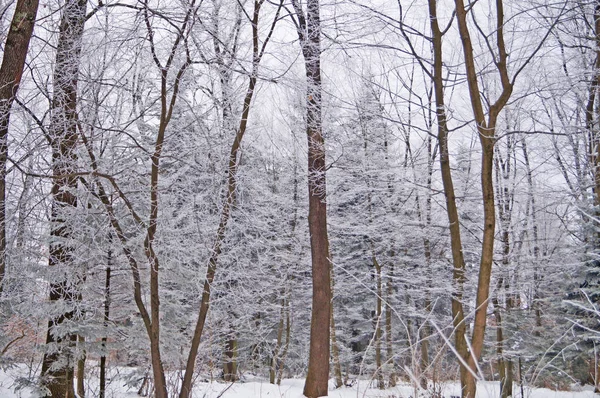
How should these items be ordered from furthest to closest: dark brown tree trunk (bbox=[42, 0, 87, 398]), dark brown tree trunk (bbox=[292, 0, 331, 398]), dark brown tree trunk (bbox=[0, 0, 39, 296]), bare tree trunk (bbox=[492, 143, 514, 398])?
bare tree trunk (bbox=[492, 143, 514, 398]) → dark brown tree trunk (bbox=[292, 0, 331, 398]) → dark brown tree trunk (bbox=[42, 0, 87, 398]) → dark brown tree trunk (bbox=[0, 0, 39, 296])

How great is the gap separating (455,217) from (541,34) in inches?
104

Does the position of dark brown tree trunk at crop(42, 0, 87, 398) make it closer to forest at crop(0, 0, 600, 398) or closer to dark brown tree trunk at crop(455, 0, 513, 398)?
forest at crop(0, 0, 600, 398)

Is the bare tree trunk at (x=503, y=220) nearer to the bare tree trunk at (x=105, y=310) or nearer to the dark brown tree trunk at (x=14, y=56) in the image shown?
the bare tree trunk at (x=105, y=310)

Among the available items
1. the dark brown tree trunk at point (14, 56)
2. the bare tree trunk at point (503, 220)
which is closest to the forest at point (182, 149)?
the dark brown tree trunk at point (14, 56)

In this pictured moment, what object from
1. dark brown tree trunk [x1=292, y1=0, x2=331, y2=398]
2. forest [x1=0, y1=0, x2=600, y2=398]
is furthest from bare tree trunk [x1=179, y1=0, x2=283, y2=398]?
dark brown tree trunk [x1=292, y1=0, x2=331, y2=398]

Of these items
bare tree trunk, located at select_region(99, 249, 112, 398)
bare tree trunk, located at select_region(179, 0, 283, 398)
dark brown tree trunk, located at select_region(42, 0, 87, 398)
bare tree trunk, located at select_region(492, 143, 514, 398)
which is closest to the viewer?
dark brown tree trunk, located at select_region(42, 0, 87, 398)

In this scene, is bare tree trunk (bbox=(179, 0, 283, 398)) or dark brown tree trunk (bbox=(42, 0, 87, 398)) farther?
bare tree trunk (bbox=(179, 0, 283, 398))

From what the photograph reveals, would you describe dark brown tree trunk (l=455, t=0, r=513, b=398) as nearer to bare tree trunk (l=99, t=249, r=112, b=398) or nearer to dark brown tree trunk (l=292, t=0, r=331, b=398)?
dark brown tree trunk (l=292, t=0, r=331, b=398)

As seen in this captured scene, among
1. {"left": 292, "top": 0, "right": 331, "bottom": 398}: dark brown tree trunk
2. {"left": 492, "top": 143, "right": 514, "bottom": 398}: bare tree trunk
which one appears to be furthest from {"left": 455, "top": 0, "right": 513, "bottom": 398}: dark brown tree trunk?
{"left": 492, "top": 143, "right": 514, "bottom": 398}: bare tree trunk

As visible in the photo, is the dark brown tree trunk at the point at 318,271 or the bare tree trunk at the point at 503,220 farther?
the bare tree trunk at the point at 503,220

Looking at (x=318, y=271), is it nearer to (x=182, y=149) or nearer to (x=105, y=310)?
(x=105, y=310)

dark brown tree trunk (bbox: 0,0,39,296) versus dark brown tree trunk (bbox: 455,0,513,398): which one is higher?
dark brown tree trunk (bbox: 0,0,39,296)

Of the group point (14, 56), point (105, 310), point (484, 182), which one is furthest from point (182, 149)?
point (105, 310)

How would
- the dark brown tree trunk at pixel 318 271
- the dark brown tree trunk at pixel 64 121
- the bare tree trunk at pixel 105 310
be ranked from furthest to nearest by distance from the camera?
the dark brown tree trunk at pixel 318 271
the bare tree trunk at pixel 105 310
the dark brown tree trunk at pixel 64 121
